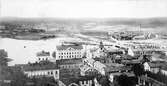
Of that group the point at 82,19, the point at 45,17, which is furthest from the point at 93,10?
the point at 45,17

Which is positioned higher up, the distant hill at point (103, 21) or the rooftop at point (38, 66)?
the distant hill at point (103, 21)

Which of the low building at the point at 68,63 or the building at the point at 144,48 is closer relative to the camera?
the low building at the point at 68,63

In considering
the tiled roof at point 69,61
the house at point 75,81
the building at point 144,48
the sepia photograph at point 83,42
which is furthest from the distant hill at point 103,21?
the house at point 75,81

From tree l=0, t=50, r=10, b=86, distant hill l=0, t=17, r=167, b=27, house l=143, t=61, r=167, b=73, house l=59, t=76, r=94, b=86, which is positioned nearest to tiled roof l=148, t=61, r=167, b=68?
house l=143, t=61, r=167, b=73

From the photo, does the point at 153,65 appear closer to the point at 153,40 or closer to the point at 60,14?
the point at 153,40

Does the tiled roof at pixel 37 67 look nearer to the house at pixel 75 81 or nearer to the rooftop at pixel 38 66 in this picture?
the rooftop at pixel 38 66

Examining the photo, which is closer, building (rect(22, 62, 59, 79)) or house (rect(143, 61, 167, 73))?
building (rect(22, 62, 59, 79))

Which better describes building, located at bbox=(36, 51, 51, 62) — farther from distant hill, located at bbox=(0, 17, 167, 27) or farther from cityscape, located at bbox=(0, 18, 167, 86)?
distant hill, located at bbox=(0, 17, 167, 27)

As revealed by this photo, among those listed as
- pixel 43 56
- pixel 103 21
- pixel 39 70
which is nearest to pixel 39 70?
pixel 39 70
